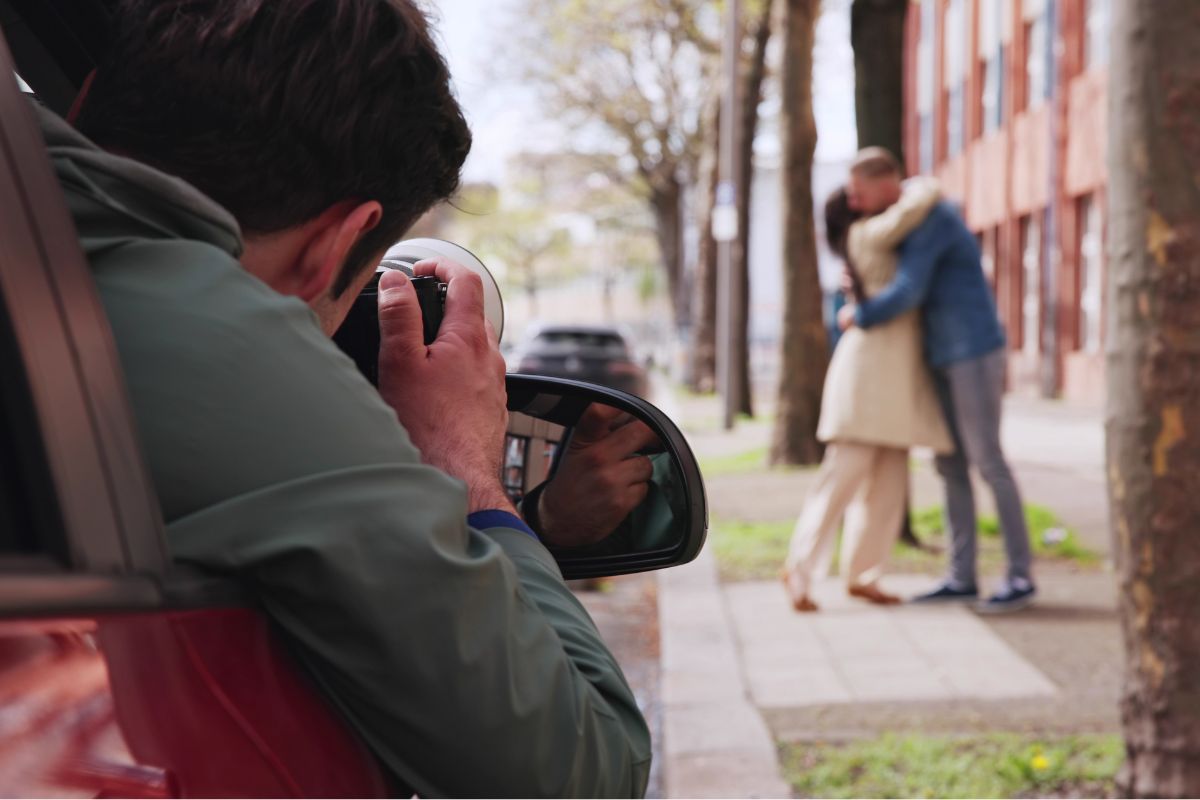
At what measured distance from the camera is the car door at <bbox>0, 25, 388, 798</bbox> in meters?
0.86

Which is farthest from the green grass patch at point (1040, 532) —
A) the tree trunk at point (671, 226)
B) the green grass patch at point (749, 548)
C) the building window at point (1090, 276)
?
the tree trunk at point (671, 226)

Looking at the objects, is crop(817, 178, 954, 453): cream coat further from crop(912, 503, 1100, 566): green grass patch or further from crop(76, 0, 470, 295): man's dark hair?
crop(76, 0, 470, 295): man's dark hair

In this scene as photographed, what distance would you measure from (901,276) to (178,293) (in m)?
5.37

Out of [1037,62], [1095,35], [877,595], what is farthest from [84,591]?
[1037,62]

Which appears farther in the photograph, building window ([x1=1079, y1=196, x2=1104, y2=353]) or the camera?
building window ([x1=1079, y1=196, x2=1104, y2=353])

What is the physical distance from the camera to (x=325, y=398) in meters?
1.06

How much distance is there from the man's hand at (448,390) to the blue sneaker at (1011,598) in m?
5.20

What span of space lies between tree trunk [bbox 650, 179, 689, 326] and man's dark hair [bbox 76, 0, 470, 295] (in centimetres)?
3585

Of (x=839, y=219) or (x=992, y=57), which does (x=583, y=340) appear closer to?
(x=992, y=57)

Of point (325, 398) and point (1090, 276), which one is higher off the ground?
point (325, 398)

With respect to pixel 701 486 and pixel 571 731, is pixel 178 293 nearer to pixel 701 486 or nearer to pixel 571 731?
pixel 571 731

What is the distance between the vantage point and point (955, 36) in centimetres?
3569

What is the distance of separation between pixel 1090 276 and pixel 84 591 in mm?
25789

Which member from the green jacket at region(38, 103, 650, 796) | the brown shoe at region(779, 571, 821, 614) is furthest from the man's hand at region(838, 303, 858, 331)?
the green jacket at region(38, 103, 650, 796)
